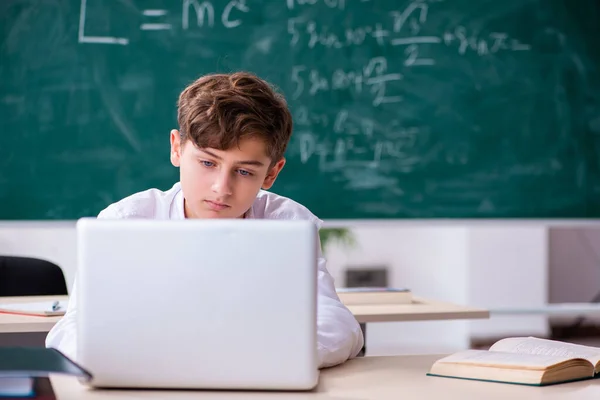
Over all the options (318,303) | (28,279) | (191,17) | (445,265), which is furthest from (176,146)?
(445,265)

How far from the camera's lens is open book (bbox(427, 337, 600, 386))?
1148 millimetres

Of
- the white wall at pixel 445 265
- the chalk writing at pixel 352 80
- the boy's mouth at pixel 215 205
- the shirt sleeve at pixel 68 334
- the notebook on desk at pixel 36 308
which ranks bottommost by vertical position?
the white wall at pixel 445 265

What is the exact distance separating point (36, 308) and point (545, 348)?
3.59ft

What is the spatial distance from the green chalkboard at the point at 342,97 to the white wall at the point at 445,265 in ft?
6.51

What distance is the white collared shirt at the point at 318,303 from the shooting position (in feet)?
4.08

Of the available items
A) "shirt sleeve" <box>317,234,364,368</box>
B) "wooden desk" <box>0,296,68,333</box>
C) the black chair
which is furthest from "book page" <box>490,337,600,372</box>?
the black chair

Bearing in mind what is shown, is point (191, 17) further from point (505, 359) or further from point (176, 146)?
point (505, 359)

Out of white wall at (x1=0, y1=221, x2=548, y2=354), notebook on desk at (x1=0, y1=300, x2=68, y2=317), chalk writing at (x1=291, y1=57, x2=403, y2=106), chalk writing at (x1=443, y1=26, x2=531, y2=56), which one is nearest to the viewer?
notebook on desk at (x1=0, y1=300, x2=68, y2=317)

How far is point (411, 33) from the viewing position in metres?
3.49

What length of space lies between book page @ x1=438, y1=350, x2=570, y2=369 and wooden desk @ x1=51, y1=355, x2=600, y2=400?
0.11ft

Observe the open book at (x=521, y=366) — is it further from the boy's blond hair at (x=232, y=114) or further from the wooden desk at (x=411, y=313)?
the wooden desk at (x=411, y=313)

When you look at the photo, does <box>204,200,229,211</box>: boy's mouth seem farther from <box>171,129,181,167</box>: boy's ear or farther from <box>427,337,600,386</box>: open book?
<box>427,337,600,386</box>: open book

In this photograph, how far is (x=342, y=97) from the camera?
3.44 m

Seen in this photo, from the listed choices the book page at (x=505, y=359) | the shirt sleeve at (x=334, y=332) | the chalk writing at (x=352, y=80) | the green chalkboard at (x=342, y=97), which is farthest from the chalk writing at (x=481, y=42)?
the book page at (x=505, y=359)
